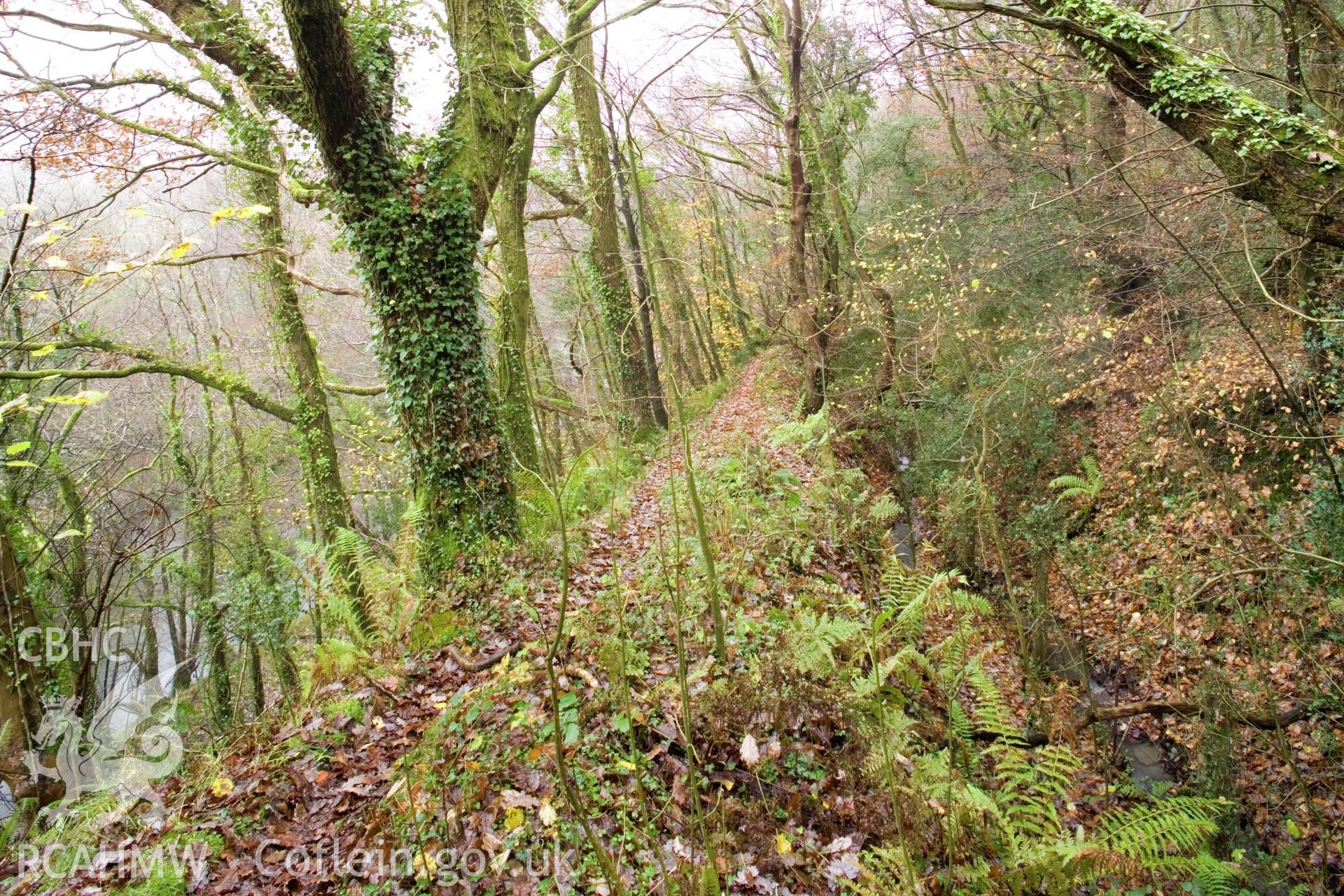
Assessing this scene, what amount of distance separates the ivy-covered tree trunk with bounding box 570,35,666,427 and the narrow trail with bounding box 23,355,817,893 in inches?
319

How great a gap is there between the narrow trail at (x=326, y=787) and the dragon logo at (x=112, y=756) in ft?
0.82

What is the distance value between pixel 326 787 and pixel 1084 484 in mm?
9963

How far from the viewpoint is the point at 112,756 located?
4.82m

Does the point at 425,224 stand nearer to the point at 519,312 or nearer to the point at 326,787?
the point at 519,312

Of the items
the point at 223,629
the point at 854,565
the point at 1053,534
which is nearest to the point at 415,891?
the point at 854,565

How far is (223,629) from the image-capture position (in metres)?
12.6

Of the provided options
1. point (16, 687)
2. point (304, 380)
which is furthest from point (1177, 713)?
point (304, 380)

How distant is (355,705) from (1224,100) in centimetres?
837

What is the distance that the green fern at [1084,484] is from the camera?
9.58 m

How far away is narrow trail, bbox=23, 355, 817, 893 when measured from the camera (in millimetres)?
3021

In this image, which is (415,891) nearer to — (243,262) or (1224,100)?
(1224,100)

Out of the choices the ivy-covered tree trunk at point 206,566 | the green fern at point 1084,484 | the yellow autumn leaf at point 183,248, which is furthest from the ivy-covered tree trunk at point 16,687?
the green fern at point 1084,484

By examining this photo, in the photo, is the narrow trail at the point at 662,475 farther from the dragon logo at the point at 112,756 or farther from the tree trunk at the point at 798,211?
the dragon logo at the point at 112,756

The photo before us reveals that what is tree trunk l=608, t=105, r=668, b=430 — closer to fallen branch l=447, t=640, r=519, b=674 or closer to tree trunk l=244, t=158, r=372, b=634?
tree trunk l=244, t=158, r=372, b=634
